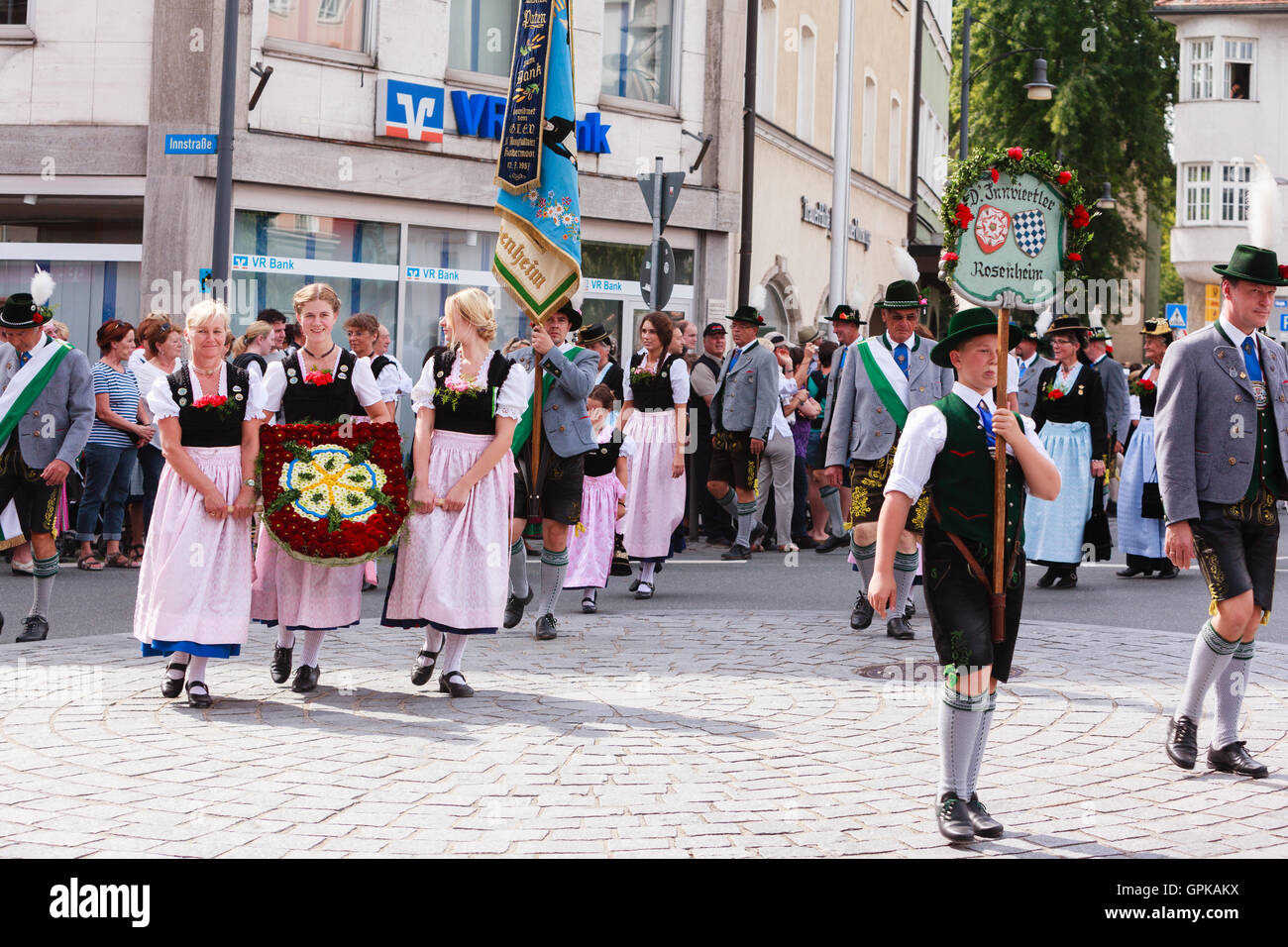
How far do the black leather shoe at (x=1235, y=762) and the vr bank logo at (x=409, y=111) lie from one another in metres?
14.6

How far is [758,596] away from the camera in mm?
12445

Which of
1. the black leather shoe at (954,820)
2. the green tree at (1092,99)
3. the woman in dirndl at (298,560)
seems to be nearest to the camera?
the black leather shoe at (954,820)

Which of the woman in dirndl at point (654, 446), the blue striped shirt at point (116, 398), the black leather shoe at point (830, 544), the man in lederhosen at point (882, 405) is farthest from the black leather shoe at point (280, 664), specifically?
the black leather shoe at point (830, 544)

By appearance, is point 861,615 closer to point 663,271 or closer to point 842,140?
point 663,271

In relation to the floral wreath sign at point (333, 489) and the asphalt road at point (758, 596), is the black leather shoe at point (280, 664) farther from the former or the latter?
the asphalt road at point (758, 596)

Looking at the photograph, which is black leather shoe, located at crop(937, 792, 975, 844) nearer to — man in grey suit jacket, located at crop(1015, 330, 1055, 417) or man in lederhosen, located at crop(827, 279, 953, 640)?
man in lederhosen, located at crop(827, 279, 953, 640)

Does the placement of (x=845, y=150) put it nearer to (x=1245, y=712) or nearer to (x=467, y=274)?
(x=467, y=274)

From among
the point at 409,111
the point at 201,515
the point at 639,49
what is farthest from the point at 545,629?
the point at 639,49

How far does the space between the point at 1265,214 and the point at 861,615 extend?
4513mm

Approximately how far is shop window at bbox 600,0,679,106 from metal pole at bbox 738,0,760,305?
4.53ft

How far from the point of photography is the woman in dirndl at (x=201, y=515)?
765 cm

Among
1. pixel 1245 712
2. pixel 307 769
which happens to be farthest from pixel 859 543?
pixel 307 769
